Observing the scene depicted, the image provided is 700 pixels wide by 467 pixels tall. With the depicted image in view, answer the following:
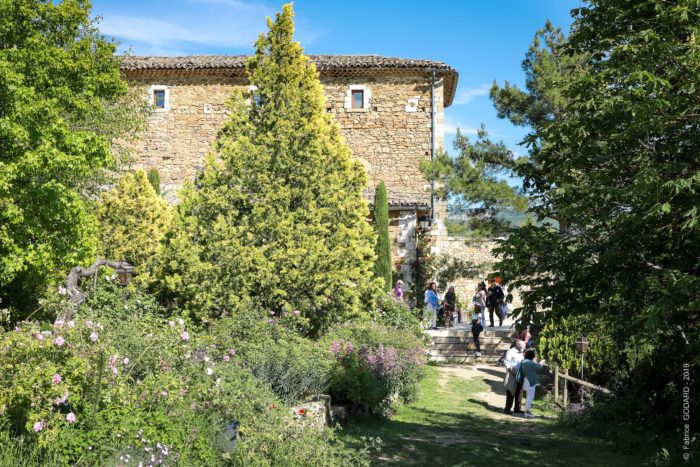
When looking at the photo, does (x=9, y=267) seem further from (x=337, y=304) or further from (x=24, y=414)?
(x=24, y=414)

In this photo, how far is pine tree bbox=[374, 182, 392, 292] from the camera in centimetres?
2059

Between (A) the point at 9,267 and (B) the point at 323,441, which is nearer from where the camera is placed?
(B) the point at 323,441

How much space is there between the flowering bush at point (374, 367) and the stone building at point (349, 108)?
12642mm

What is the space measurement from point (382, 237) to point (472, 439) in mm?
11956

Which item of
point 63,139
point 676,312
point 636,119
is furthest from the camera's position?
point 63,139

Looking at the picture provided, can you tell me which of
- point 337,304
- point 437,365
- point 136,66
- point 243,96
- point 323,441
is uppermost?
point 136,66

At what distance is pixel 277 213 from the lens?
10758 mm

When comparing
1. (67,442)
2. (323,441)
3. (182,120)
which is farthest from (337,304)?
(182,120)

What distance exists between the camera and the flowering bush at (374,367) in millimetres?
9539

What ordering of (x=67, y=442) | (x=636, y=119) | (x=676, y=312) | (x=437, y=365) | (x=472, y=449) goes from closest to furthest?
(x=67, y=442), (x=636, y=119), (x=676, y=312), (x=472, y=449), (x=437, y=365)

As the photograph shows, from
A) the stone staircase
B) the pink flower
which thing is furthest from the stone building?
the pink flower

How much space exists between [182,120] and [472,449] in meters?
20.2

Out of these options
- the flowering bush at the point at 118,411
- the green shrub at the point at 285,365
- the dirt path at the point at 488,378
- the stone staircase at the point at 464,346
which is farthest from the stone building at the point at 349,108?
the flowering bush at the point at 118,411

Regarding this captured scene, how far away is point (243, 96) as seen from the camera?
11.2 m
